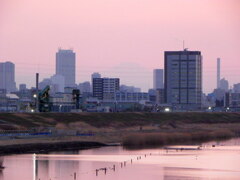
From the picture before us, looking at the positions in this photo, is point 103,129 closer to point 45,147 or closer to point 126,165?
point 45,147

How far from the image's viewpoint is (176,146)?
12238 centimetres

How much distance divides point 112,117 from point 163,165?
275 feet

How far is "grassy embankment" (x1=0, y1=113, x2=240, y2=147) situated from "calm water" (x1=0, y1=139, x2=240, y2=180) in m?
15.3

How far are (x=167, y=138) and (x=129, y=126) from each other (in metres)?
29.8

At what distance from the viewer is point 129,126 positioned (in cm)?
16638

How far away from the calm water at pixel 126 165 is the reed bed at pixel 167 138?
13.3 meters

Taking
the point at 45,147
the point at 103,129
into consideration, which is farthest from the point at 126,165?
the point at 103,129

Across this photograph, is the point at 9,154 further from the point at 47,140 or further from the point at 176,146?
the point at 176,146

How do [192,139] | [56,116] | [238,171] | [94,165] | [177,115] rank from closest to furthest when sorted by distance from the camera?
1. [238,171]
2. [94,165]
3. [192,139]
4. [56,116]
5. [177,115]

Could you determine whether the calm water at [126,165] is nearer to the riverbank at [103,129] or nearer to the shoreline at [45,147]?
the shoreline at [45,147]

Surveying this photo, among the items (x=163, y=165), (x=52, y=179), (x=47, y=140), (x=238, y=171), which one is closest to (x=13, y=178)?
(x=52, y=179)

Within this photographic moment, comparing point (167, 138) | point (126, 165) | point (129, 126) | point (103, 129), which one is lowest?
point (126, 165)

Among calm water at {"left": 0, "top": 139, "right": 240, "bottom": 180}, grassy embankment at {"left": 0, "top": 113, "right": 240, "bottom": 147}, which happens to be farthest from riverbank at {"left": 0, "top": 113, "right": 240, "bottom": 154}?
calm water at {"left": 0, "top": 139, "right": 240, "bottom": 180}

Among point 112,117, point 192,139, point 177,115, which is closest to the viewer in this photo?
point 192,139
